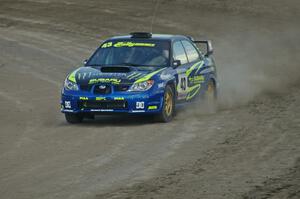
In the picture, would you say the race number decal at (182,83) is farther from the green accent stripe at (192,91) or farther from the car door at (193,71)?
the green accent stripe at (192,91)

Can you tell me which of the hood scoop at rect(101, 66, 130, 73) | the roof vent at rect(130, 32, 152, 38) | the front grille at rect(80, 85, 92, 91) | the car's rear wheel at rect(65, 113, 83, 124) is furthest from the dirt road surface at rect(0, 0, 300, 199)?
the roof vent at rect(130, 32, 152, 38)

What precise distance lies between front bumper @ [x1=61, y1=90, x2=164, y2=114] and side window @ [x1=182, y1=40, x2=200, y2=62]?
6.90 ft

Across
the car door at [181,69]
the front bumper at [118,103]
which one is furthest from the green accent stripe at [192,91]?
the front bumper at [118,103]

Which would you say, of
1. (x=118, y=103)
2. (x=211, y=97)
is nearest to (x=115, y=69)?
(x=118, y=103)

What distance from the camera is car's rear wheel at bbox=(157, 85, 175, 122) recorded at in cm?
1589

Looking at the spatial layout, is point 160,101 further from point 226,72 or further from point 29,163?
point 226,72

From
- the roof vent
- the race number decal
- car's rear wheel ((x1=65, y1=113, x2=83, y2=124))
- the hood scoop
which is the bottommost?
car's rear wheel ((x1=65, y1=113, x2=83, y2=124))

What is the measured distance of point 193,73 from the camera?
17.5 m

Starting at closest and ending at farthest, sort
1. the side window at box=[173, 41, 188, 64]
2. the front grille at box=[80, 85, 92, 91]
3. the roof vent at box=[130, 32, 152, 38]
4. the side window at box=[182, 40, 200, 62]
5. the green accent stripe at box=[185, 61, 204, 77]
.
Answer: the front grille at box=[80, 85, 92, 91]
the side window at box=[173, 41, 188, 64]
the green accent stripe at box=[185, 61, 204, 77]
the roof vent at box=[130, 32, 152, 38]
the side window at box=[182, 40, 200, 62]

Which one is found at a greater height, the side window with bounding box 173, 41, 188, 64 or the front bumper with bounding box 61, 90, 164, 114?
the side window with bounding box 173, 41, 188, 64

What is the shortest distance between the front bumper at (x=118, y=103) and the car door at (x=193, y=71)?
1.56 metres

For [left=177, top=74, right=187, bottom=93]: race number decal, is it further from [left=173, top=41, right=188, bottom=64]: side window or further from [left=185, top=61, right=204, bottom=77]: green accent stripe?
[left=173, top=41, right=188, bottom=64]: side window

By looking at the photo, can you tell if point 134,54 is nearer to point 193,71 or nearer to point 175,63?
point 175,63

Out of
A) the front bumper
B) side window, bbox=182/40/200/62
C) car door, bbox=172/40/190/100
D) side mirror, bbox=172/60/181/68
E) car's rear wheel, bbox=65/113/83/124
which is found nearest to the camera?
the front bumper
